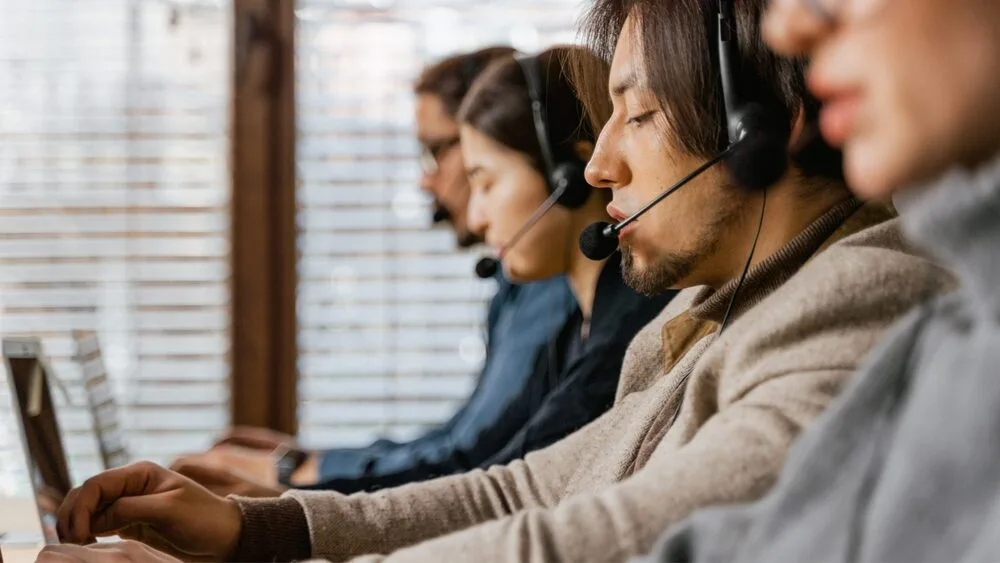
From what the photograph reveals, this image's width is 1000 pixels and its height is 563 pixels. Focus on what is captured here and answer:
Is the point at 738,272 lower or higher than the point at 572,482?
higher

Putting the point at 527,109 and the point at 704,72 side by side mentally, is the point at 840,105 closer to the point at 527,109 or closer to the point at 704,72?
the point at 704,72

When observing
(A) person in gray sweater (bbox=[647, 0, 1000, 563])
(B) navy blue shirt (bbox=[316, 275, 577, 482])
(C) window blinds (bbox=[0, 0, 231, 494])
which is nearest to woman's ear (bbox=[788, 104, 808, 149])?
(A) person in gray sweater (bbox=[647, 0, 1000, 563])

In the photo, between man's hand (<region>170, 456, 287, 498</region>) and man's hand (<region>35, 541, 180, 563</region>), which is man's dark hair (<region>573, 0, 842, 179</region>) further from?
man's hand (<region>170, 456, 287, 498</region>)

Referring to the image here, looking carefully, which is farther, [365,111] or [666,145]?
[365,111]

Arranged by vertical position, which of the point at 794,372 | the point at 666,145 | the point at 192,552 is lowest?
the point at 192,552

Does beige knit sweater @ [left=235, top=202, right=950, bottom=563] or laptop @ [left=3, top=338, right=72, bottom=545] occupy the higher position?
beige knit sweater @ [left=235, top=202, right=950, bottom=563]

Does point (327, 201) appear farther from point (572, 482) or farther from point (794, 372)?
point (794, 372)

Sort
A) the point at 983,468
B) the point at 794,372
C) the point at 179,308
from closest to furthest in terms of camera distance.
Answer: the point at 983,468 → the point at 794,372 → the point at 179,308

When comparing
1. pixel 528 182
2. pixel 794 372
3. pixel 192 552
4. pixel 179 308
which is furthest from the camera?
pixel 179 308

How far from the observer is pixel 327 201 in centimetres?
238

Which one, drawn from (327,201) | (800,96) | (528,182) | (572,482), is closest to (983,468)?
(800,96)

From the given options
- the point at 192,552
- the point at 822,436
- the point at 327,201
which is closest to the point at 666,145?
the point at 822,436

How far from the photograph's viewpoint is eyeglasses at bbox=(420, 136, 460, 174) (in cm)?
202

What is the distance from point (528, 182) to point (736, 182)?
787 mm
